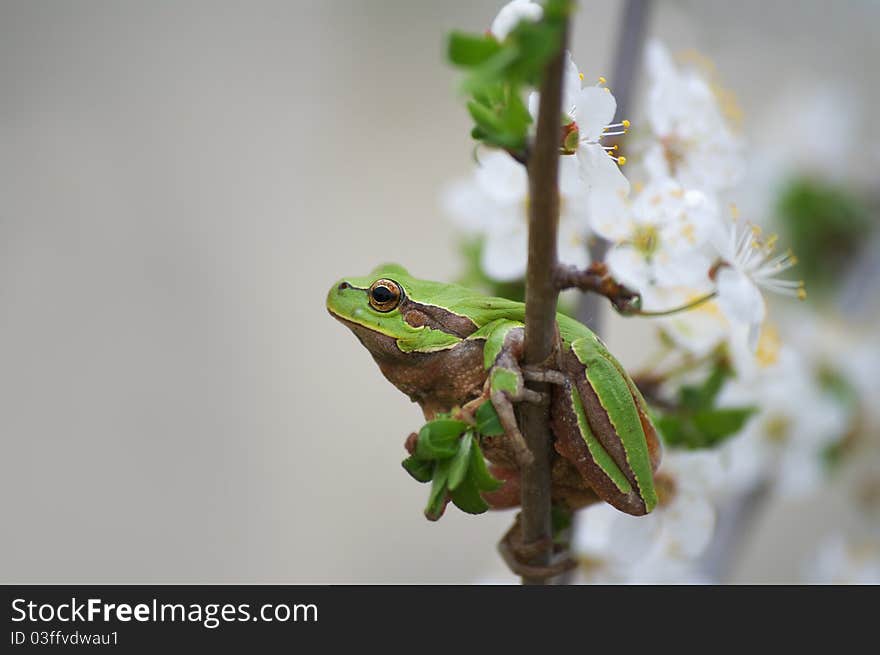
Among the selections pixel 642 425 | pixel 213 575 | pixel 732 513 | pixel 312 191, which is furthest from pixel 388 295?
pixel 312 191

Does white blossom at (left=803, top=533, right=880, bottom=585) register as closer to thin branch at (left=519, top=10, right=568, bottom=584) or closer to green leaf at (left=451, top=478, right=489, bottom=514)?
thin branch at (left=519, top=10, right=568, bottom=584)

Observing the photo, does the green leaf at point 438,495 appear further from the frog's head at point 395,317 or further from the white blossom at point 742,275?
the white blossom at point 742,275

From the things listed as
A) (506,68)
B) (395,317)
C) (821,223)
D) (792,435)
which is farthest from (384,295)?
(821,223)

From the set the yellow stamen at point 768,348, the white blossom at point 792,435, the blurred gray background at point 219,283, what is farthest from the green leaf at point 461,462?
the blurred gray background at point 219,283

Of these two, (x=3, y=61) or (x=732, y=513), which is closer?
(x=732, y=513)

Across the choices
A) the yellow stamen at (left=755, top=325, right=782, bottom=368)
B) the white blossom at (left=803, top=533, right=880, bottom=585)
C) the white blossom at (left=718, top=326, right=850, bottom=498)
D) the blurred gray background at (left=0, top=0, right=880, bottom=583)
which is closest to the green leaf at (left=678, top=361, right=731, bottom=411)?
the yellow stamen at (left=755, top=325, right=782, bottom=368)

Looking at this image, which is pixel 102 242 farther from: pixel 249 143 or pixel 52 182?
pixel 249 143
